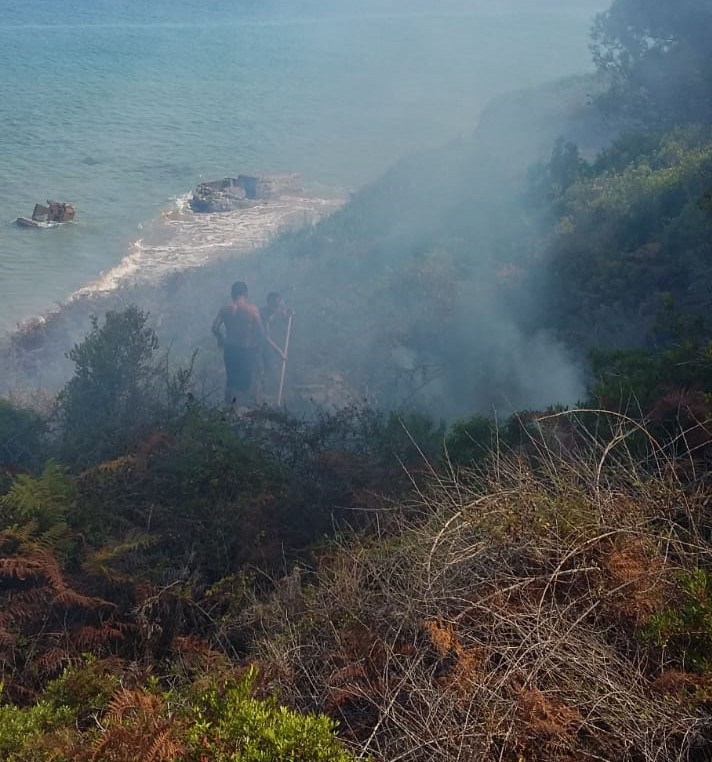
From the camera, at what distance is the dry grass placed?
→ 10.0ft

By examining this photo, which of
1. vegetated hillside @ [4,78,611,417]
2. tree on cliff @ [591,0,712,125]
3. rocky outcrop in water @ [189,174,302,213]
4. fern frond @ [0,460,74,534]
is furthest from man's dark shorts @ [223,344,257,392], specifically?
rocky outcrop in water @ [189,174,302,213]

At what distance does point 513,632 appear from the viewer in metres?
3.48

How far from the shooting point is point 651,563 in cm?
369

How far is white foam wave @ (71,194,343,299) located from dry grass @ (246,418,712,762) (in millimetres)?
13160

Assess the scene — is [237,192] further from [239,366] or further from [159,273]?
[239,366]

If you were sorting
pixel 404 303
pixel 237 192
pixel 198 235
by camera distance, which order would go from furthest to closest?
pixel 237 192
pixel 198 235
pixel 404 303

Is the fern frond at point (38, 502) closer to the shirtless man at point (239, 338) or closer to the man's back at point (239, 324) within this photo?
the shirtless man at point (239, 338)

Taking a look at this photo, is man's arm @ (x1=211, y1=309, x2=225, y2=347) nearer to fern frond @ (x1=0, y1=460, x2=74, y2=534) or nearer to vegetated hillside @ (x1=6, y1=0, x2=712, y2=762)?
vegetated hillside @ (x1=6, y1=0, x2=712, y2=762)

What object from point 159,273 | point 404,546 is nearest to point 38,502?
point 404,546

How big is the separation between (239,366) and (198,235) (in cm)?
1067

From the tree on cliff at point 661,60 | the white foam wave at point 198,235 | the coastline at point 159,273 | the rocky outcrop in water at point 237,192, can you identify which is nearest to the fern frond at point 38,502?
the coastline at point 159,273

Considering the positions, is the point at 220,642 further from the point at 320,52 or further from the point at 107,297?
the point at 320,52

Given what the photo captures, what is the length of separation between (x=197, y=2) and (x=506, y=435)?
59520 millimetres

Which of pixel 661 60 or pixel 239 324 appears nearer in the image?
pixel 239 324
